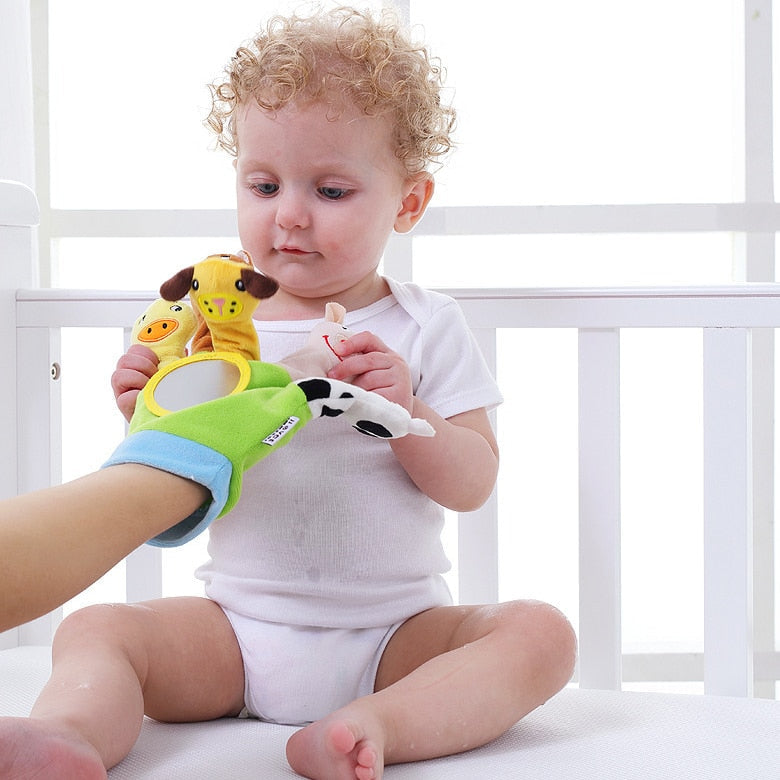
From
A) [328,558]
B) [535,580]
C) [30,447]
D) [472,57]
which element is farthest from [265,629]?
[472,57]

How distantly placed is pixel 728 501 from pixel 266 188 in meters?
0.57

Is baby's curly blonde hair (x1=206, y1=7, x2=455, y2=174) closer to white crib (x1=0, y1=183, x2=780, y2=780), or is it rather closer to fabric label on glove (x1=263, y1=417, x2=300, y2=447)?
white crib (x1=0, y1=183, x2=780, y2=780)

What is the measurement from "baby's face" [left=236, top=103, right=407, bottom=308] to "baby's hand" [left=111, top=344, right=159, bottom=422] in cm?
16

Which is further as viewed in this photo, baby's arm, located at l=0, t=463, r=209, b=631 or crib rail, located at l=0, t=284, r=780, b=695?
crib rail, located at l=0, t=284, r=780, b=695

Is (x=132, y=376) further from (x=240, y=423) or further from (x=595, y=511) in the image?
(x=595, y=511)

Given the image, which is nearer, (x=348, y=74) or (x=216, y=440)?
(x=216, y=440)

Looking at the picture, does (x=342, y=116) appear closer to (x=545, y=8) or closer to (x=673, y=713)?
(x=673, y=713)

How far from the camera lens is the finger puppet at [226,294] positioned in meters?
0.81

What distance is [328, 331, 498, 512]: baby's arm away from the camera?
2.77 feet

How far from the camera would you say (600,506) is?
3.72 feet

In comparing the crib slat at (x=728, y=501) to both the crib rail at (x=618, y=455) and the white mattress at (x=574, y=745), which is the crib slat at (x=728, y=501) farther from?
the white mattress at (x=574, y=745)

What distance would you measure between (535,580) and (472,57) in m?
1.00

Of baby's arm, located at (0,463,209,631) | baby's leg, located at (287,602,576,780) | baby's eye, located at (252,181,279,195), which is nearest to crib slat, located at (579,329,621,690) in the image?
baby's leg, located at (287,602,576,780)

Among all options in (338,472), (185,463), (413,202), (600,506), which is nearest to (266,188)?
(413,202)
